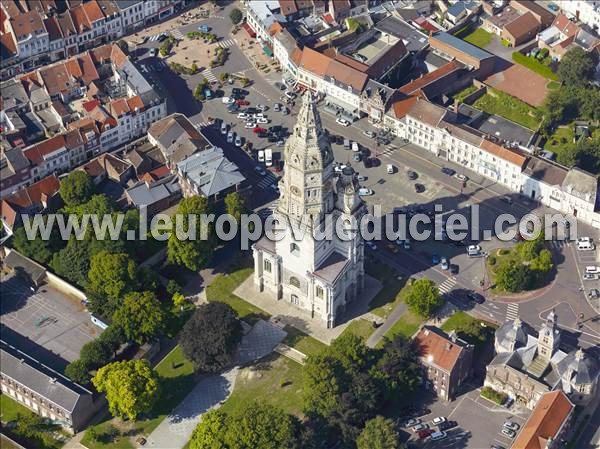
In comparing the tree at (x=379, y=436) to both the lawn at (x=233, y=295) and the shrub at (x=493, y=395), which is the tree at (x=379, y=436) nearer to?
the shrub at (x=493, y=395)

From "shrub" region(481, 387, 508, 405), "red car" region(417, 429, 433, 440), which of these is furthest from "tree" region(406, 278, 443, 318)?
"red car" region(417, 429, 433, 440)

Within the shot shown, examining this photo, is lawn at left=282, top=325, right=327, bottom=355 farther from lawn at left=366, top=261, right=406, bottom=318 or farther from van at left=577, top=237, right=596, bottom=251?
van at left=577, top=237, right=596, bottom=251

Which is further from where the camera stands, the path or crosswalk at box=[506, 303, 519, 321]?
crosswalk at box=[506, 303, 519, 321]

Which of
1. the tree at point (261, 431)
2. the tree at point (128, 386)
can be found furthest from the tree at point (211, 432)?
the tree at point (128, 386)

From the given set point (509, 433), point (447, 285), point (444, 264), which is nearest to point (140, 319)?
point (447, 285)

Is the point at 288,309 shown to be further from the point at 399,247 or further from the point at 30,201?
the point at 30,201

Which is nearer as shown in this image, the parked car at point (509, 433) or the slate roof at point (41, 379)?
the parked car at point (509, 433)
